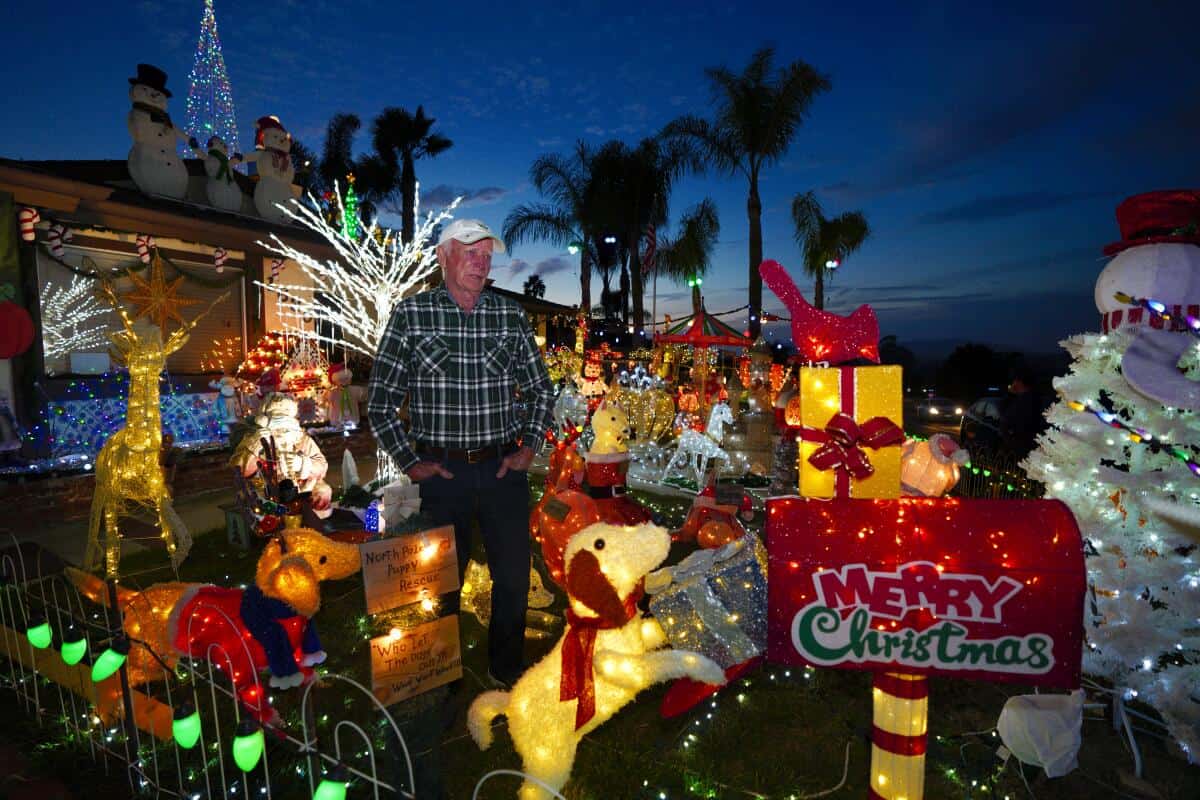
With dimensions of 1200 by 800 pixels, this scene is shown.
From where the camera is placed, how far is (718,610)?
285 centimetres

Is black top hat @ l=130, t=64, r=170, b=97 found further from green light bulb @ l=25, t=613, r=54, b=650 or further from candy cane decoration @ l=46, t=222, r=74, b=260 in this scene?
green light bulb @ l=25, t=613, r=54, b=650

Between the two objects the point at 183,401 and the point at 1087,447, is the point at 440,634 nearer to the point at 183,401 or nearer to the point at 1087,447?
the point at 1087,447

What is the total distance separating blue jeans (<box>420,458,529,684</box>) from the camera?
3.01 meters

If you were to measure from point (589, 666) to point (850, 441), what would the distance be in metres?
1.45

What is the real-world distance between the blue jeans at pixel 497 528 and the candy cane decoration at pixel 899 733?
5.74ft

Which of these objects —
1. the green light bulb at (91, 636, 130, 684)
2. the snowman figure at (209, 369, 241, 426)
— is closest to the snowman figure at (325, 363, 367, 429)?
the snowman figure at (209, 369, 241, 426)

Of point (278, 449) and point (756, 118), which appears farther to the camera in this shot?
point (756, 118)

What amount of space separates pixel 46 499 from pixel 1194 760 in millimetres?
9815

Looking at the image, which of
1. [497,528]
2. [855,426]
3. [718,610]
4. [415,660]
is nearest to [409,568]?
[415,660]

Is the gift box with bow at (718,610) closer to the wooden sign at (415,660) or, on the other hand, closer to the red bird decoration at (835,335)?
the wooden sign at (415,660)

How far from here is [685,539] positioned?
17.2 feet

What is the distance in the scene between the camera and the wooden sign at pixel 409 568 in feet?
8.43

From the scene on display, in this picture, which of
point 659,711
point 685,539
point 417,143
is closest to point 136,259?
point 685,539

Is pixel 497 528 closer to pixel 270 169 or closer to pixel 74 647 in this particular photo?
pixel 74 647
